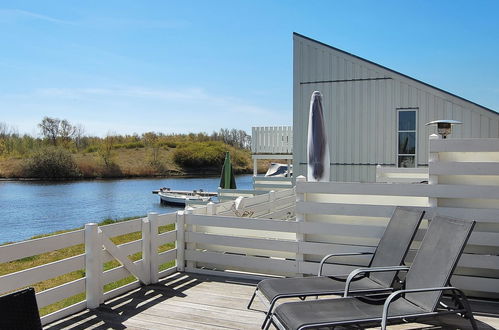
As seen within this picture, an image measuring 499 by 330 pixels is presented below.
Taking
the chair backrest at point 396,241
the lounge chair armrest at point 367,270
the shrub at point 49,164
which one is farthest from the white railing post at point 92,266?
the shrub at point 49,164

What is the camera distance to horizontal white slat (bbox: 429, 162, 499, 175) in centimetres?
460

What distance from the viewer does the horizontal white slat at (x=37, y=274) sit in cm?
379

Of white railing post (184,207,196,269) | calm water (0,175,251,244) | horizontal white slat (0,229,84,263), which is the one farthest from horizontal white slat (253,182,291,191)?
calm water (0,175,251,244)

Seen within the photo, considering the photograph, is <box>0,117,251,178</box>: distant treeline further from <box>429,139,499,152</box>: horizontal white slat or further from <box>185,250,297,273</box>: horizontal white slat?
<box>429,139,499,152</box>: horizontal white slat

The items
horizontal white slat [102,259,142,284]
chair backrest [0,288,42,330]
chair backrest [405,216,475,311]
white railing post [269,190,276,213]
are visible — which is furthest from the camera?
white railing post [269,190,276,213]

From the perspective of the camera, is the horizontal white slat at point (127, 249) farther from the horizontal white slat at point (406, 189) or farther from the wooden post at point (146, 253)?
the horizontal white slat at point (406, 189)

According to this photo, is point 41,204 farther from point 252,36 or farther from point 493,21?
point 493,21

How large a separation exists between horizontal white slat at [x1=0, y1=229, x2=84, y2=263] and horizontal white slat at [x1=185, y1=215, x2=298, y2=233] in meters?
1.76

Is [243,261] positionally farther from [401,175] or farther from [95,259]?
[401,175]

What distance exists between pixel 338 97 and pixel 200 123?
55.0m

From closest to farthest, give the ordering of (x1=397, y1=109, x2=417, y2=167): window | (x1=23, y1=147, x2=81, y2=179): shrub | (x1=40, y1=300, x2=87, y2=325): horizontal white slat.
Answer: (x1=40, y1=300, x2=87, y2=325): horizontal white slat
(x1=397, y1=109, x2=417, y2=167): window
(x1=23, y1=147, x2=81, y2=179): shrub

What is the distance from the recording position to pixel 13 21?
3403cm

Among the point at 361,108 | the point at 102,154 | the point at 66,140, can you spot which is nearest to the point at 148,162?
the point at 102,154

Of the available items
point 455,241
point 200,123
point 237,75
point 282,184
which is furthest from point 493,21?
point 200,123
